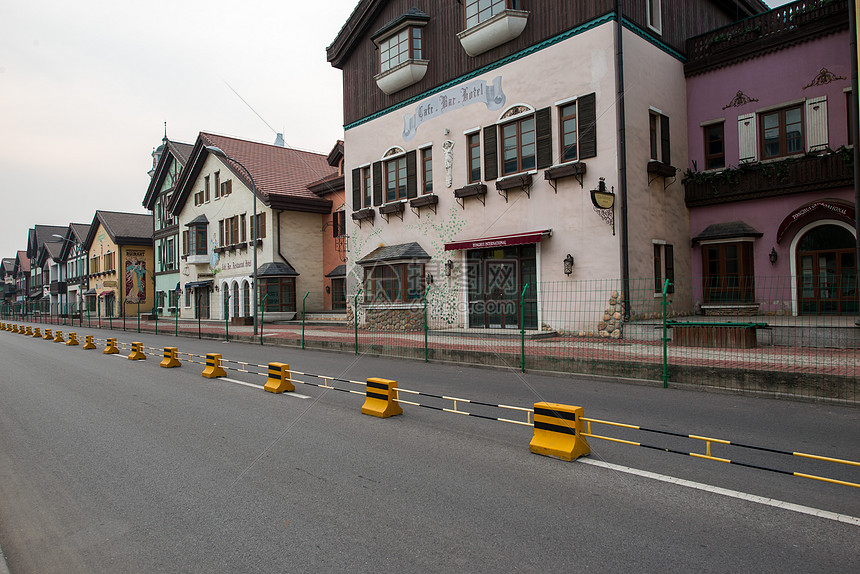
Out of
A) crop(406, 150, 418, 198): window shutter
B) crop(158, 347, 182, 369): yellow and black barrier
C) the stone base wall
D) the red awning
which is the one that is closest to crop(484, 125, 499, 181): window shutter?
the red awning

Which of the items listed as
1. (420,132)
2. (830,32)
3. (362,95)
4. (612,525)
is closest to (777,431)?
(612,525)

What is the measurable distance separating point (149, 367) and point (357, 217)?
1175 cm

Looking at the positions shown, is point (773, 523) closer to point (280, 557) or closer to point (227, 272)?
point (280, 557)

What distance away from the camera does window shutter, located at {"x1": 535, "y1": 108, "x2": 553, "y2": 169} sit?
17000mm

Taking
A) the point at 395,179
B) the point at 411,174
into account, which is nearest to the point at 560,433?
the point at 411,174

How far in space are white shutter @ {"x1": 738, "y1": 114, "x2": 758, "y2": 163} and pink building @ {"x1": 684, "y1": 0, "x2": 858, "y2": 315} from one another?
28 millimetres

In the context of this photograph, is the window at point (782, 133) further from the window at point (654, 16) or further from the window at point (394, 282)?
the window at point (394, 282)

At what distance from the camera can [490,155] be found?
18.6 metres

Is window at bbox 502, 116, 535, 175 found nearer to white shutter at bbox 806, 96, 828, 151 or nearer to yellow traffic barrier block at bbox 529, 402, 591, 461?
white shutter at bbox 806, 96, 828, 151

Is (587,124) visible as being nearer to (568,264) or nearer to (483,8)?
(568,264)

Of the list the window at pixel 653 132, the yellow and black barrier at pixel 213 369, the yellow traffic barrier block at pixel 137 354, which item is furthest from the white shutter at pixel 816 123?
the yellow traffic barrier block at pixel 137 354

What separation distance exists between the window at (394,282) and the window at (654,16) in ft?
35.5

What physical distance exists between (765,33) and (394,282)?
1463 centimetres

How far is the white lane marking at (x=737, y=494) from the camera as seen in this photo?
4.02 metres
